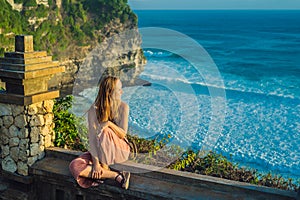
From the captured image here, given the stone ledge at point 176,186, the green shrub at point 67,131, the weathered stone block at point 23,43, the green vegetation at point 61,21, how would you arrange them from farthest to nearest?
the green vegetation at point 61,21 < the green shrub at point 67,131 < the weathered stone block at point 23,43 < the stone ledge at point 176,186

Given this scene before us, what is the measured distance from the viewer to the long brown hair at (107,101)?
342 centimetres

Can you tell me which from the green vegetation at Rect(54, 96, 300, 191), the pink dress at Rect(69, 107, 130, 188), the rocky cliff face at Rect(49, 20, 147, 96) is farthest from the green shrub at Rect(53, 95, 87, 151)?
the rocky cliff face at Rect(49, 20, 147, 96)

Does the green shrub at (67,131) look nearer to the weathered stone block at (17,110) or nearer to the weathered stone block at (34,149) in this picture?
the weathered stone block at (34,149)

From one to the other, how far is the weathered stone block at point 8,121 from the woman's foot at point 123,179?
1.41 metres

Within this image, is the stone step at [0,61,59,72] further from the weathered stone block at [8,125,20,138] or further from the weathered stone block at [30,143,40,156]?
the weathered stone block at [30,143,40,156]

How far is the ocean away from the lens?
1207cm

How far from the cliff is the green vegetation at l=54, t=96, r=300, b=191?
125ft

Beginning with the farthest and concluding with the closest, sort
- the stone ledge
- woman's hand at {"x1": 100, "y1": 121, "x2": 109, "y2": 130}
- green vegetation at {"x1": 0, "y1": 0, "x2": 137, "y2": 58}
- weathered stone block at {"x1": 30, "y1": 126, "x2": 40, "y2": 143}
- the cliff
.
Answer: the cliff
green vegetation at {"x1": 0, "y1": 0, "x2": 137, "y2": 58}
weathered stone block at {"x1": 30, "y1": 126, "x2": 40, "y2": 143}
woman's hand at {"x1": 100, "y1": 121, "x2": 109, "y2": 130}
the stone ledge

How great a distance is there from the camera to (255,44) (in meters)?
68.1

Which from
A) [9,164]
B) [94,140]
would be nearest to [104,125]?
[94,140]

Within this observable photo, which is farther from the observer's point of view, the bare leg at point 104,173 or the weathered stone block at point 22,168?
the weathered stone block at point 22,168

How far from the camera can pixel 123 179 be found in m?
3.59

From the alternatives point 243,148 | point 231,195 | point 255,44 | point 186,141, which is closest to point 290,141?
point 243,148

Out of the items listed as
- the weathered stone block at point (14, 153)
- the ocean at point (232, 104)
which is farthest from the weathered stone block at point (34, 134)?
the ocean at point (232, 104)
